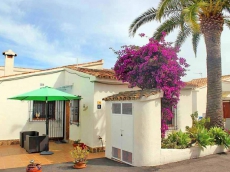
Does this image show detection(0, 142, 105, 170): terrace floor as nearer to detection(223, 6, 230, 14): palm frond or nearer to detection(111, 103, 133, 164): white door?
detection(111, 103, 133, 164): white door

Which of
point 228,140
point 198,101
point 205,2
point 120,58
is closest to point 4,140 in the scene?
point 120,58

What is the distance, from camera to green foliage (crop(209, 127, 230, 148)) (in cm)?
1120

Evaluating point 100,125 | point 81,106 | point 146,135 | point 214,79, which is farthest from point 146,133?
point 214,79

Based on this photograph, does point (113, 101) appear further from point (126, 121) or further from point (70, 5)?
point (70, 5)

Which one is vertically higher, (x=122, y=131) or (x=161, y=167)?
(x=122, y=131)

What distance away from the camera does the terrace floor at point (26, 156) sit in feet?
32.0

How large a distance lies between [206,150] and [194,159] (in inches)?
41.7

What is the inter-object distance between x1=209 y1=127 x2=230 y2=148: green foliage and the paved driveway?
1410 millimetres

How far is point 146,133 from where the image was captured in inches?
350

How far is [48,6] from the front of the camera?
39.1 ft

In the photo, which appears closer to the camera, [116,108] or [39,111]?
[116,108]

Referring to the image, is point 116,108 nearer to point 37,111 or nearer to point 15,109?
point 37,111

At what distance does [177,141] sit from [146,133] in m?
2.17

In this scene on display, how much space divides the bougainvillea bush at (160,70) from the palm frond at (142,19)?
3602 mm
